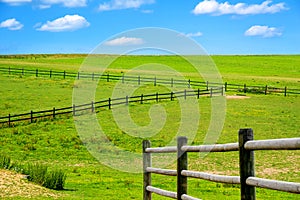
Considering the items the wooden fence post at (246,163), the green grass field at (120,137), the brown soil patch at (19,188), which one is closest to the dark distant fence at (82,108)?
the green grass field at (120,137)

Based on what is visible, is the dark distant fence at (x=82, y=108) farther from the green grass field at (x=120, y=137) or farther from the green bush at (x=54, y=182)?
the green bush at (x=54, y=182)

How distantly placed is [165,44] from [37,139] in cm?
1810

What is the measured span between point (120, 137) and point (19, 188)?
19525 mm

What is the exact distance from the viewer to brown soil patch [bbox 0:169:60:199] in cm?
1281

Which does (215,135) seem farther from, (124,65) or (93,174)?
(124,65)

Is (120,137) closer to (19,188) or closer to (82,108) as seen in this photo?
(82,108)

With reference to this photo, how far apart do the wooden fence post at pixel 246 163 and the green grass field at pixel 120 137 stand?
8574 mm

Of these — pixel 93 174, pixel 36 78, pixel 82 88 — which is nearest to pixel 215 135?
pixel 93 174

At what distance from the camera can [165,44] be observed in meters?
15.7

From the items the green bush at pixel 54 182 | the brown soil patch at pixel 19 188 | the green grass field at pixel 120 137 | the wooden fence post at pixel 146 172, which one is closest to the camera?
the wooden fence post at pixel 146 172

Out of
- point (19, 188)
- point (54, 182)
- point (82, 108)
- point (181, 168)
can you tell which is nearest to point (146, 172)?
point (181, 168)

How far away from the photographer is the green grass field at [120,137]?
59.0ft

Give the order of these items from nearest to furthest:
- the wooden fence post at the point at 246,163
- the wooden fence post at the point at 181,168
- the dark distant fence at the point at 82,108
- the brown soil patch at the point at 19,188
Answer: the wooden fence post at the point at 246,163 < the wooden fence post at the point at 181,168 < the brown soil patch at the point at 19,188 < the dark distant fence at the point at 82,108

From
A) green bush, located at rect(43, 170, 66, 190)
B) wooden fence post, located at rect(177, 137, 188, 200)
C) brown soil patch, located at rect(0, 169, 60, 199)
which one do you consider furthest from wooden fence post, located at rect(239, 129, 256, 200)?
green bush, located at rect(43, 170, 66, 190)
